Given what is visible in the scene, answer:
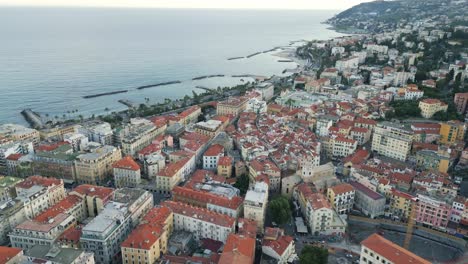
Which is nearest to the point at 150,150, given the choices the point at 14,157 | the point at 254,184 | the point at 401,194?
the point at 14,157

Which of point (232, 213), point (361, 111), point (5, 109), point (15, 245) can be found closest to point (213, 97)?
point (361, 111)

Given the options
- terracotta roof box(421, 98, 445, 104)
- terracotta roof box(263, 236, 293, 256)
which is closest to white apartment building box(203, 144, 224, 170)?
terracotta roof box(263, 236, 293, 256)

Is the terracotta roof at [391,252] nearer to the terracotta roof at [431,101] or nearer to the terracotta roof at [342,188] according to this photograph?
the terracotta roof at [342,188]

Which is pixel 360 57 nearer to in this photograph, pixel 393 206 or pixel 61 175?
pixel 393 206

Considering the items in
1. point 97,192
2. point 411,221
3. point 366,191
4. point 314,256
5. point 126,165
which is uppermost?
point 126,165

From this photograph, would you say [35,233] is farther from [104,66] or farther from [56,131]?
[104,66]

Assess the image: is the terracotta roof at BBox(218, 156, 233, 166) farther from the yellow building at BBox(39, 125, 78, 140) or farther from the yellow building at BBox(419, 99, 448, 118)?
the yellow building at BBox(419, 99, 448, 118)
